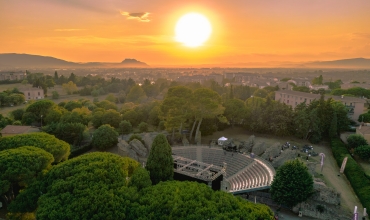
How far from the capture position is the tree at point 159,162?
19.2 meters

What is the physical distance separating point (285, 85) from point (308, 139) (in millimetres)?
61418

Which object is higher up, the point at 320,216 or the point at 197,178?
the point at 197,178

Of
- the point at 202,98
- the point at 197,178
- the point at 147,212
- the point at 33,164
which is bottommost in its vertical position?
the point at 197,178

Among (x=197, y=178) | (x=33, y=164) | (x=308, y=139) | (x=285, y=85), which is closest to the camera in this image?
(x=33, y=164)

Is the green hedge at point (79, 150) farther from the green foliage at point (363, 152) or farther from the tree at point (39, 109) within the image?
the green foliage at point (363, 152)

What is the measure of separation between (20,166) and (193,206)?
1282 centimetres

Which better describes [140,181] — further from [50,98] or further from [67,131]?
[50,98]

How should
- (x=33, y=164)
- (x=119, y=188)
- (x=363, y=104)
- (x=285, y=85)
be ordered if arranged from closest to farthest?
(x=119, y=188)
(x=33, y=164)
(x=363, y=104)
(x=285, y=85)

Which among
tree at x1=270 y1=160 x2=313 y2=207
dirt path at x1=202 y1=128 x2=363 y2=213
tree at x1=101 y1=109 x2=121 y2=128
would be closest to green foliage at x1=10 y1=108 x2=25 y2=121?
tree at x1=101 y1=109 x2=121 y2=128

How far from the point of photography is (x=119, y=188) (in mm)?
16188

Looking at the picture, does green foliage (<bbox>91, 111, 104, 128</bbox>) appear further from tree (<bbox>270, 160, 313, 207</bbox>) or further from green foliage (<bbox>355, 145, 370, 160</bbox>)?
green foliage (<bbox>355, 145, 370, 160</bbox>)

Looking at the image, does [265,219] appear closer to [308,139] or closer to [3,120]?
[308,139]

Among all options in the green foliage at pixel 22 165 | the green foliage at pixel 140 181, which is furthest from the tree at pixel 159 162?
the green foliage at pixel 22 165

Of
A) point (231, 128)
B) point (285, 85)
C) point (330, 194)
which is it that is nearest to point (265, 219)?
point (330, 194)
